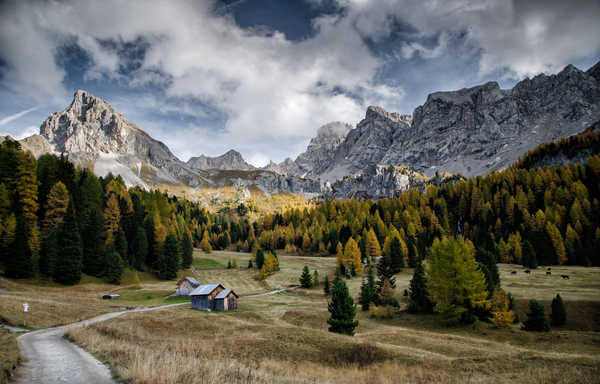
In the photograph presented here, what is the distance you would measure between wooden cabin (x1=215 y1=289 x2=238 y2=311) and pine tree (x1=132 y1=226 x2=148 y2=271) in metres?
30.6

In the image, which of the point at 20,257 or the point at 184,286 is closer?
the point at 20,257

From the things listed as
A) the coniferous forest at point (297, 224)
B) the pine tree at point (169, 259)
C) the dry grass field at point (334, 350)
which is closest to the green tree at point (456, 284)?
the dry grass field at point (334, 350)

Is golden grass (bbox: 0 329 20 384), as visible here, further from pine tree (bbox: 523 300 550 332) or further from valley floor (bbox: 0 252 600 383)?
pine tree (bbox: 523 300 550 332)

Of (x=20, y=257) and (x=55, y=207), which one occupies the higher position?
(x=55, y=207)

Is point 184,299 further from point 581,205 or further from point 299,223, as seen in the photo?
point 581,205

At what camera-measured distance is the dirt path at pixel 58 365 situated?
1135 cm

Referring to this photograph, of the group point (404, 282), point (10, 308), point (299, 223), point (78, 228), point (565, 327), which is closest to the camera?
point (10, 308)

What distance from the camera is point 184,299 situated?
6294cm

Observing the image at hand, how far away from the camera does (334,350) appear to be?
2191 cm

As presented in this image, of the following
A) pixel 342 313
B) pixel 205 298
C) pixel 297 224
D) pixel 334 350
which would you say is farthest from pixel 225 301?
pixel 297 224

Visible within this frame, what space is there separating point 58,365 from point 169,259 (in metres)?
71.0

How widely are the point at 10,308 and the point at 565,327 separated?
62599mm

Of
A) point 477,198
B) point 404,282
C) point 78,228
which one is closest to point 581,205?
point 477,198

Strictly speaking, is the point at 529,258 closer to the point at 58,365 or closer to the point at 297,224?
the point at 58,365
